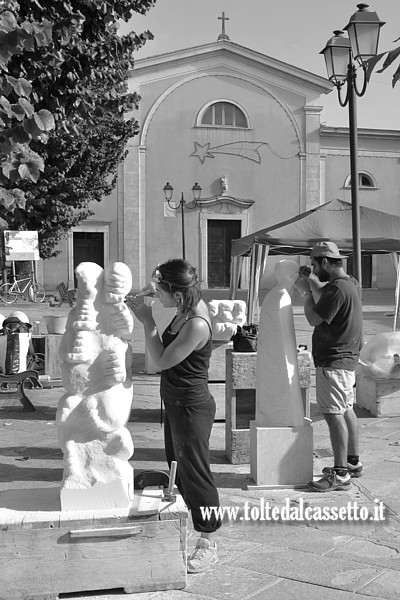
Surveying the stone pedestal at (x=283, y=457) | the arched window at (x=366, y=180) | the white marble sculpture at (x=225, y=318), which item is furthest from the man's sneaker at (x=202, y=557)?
the arched window at (x=366, y=180)

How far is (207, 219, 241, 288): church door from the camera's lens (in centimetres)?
3322

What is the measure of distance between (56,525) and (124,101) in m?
8.82

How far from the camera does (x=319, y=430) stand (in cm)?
741

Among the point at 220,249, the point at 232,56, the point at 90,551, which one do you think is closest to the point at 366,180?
the point at 220,249

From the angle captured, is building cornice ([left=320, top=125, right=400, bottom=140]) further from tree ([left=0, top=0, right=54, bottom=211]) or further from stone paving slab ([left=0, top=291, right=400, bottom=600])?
tree ([left=0, top=0, right=54, bottom=211])

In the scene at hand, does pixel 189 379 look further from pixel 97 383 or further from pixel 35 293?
pixel 35 293

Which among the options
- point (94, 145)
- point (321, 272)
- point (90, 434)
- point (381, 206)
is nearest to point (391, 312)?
point (94, 145)

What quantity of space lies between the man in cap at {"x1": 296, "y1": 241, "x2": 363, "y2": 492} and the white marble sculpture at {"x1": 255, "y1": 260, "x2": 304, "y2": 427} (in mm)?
172

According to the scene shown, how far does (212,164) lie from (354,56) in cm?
2400

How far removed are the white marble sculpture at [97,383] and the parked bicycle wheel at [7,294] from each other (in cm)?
2251

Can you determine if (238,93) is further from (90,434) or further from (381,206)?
(90,434)

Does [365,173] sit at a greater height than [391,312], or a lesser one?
greater

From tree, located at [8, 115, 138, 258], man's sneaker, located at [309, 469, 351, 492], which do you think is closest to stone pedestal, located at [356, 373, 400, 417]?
man's sneaker, located at [309, 469, 351, 492]

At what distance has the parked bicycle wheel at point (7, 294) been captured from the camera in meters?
25.7
